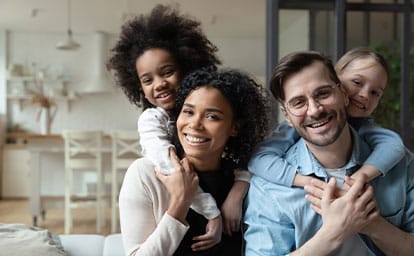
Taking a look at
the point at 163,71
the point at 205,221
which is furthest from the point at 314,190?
the point at 163,71

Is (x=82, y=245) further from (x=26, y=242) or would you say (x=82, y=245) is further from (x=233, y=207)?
(x=233, y=207)

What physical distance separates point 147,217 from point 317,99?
540mm

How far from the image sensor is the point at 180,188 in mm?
1201

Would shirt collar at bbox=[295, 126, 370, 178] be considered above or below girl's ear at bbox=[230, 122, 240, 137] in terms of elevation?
below

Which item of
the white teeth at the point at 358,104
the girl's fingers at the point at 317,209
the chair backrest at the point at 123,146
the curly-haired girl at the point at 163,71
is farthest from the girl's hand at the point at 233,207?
the chair backrest at the point at 123,146

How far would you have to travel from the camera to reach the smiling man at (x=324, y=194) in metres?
1.12

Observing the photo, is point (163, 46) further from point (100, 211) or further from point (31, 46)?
point (31, 46)

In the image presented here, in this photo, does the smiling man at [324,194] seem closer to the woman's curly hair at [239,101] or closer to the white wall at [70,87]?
the woman's curly hair at [239,101]

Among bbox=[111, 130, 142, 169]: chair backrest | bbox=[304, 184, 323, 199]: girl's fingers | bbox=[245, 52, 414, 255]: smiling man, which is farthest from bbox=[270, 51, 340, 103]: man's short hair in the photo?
bbox=[111, 130, 142, 169]: chair backrest

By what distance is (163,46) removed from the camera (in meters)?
1.43

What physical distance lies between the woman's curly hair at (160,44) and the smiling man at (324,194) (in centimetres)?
32

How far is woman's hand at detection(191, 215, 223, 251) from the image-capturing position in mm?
1249

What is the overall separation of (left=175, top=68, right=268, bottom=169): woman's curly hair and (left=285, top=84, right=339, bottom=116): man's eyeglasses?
193 millimetres

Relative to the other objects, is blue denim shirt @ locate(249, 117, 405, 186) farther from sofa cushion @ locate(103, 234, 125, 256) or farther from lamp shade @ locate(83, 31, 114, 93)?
lamp shade @ locate(83, 31, 114, 93)
